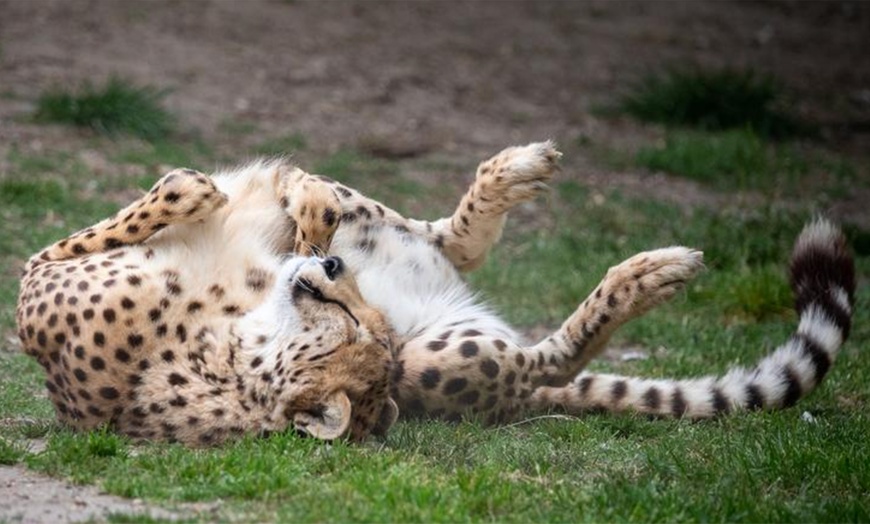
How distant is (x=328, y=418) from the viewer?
4.48 metres

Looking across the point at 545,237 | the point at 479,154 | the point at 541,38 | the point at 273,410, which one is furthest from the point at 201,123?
the point at 273,410

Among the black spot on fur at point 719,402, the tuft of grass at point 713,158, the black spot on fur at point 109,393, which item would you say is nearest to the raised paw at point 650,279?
the black spot on fur at point 719,402

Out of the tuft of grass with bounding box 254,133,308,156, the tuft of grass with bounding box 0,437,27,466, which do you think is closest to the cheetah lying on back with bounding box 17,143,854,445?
the tuft of grass with bounding box 0,437,27,466

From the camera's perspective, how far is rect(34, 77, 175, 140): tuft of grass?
897 cm

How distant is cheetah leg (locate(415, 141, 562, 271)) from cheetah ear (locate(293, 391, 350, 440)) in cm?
143

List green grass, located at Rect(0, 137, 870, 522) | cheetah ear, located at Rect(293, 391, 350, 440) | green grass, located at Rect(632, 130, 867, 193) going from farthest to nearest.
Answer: green grass, located at Rect(632, 130, 867, 193) < cheetah ear, located at Rect(293, 391, 350, 440) < green grass, located at Rect(0, 137, 870, 522)

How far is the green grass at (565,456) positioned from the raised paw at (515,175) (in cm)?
92

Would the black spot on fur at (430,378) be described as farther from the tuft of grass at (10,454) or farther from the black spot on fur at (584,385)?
the tuft of grass at (10,454)

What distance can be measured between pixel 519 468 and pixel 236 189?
1.57 metres

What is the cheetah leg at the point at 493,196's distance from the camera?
5.67 m

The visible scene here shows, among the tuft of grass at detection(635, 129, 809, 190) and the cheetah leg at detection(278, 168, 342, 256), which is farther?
the tuft of grass at detection(635, 129, 809, 190)

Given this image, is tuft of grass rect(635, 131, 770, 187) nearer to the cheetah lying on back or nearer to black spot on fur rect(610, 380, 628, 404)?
the cheetah lying on back

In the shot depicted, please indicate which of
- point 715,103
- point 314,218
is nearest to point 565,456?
point 314,218

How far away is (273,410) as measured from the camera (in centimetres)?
458
